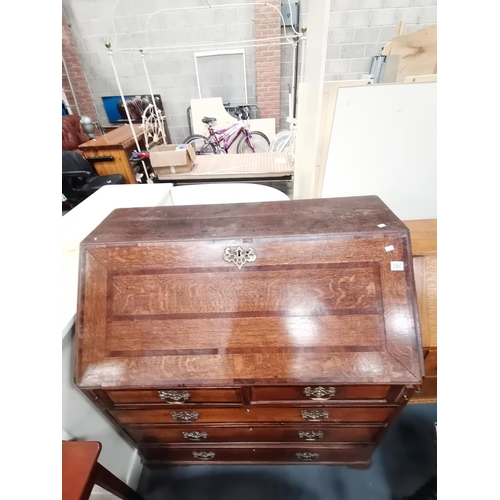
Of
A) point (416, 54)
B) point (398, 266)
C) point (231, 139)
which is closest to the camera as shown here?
point (398, 266)

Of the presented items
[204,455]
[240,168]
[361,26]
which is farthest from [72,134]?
[361,26]

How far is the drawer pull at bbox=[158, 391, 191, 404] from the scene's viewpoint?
74 cm

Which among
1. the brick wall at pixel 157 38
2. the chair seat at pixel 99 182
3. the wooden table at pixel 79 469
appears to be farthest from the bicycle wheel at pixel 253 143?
the wooden table at pixel 79 469

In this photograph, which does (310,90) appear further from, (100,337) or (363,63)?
(363,63)

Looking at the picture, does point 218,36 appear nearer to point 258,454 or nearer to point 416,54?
point 416,54

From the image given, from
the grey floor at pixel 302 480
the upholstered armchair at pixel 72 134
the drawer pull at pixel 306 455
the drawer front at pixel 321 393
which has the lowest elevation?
the grey floor at pixel 302 480

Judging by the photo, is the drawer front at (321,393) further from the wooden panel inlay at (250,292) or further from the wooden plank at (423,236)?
the wooden plank at (423,236)

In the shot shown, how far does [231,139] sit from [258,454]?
143 inches

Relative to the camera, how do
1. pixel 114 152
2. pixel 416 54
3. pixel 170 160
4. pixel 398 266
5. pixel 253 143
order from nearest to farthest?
pixel 398 266 < pixel 416 54 < pixel 170 160 < pixel 114 152 < pixel 253 143

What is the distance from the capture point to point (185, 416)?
831mm

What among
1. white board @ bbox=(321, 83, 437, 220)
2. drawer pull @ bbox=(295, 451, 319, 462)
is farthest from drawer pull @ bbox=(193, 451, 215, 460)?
white board @ bbox=(321, 83, 437, 220)

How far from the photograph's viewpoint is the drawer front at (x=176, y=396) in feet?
2.40

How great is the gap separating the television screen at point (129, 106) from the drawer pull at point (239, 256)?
13.8 ft
